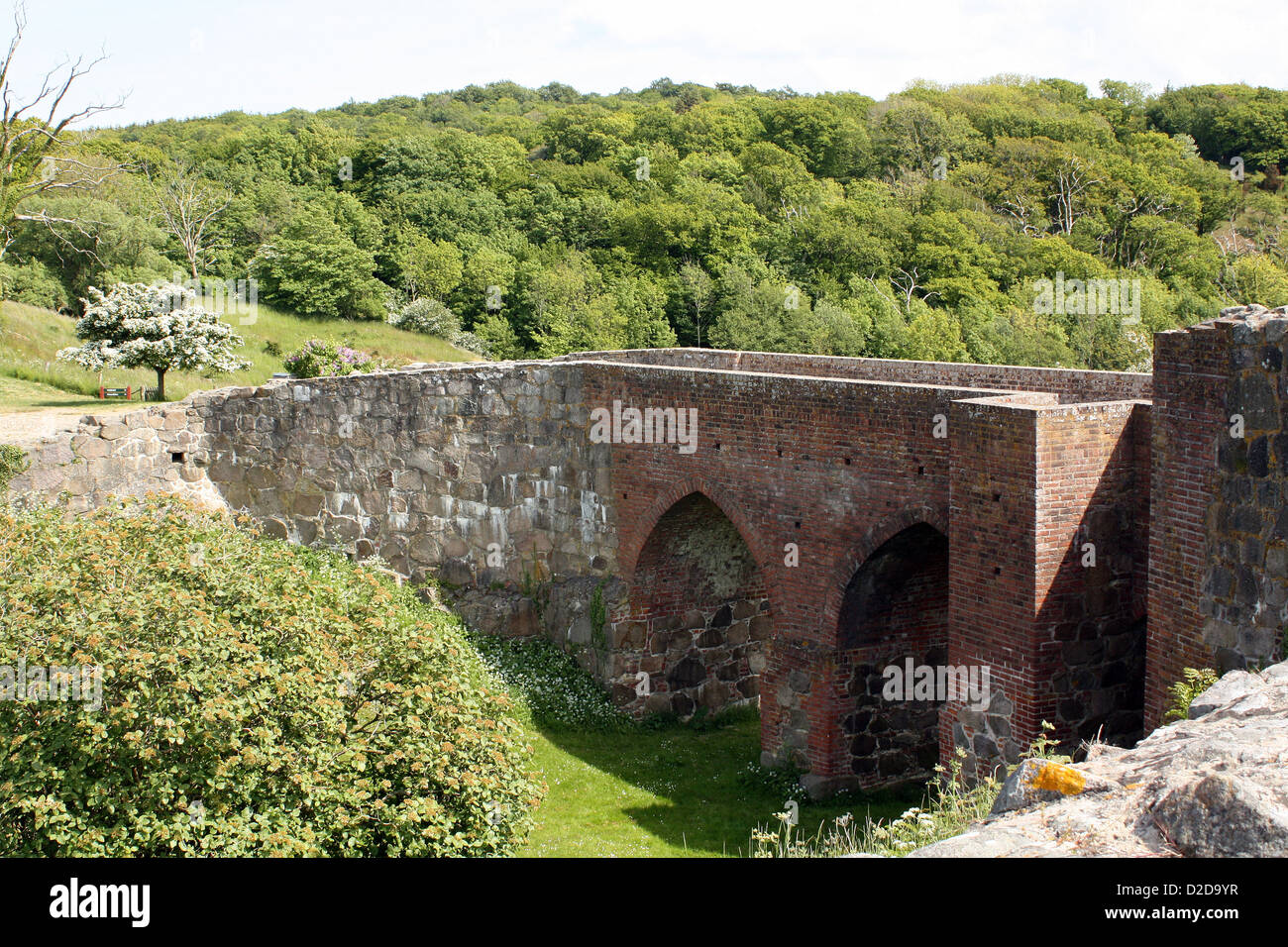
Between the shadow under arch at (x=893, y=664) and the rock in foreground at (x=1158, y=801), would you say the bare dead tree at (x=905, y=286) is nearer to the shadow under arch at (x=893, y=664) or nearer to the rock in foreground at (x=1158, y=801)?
the shadow under arch at (x=893, y=664)

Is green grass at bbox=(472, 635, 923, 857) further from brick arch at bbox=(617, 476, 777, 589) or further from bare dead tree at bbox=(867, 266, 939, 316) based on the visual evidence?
bare dead tree at bbox=(867, 266, 939, 316)

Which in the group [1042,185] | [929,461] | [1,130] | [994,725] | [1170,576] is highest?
[1042,185]

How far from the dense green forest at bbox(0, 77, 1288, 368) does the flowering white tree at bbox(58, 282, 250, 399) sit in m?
14.0

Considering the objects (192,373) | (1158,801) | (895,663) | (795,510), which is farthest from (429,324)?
(1158,801)

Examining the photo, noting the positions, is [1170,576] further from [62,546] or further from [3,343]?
[3,343]

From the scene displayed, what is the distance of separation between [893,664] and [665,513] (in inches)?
131

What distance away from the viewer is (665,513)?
15.7 metres

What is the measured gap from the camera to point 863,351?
39.8m

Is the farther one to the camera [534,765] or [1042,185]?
[1042,185]

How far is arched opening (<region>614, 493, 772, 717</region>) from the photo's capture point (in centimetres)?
1636

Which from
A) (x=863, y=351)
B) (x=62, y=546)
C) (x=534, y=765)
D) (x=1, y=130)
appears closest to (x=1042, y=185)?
(x=863, y=351)

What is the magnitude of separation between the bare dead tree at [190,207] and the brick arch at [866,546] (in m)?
31.1

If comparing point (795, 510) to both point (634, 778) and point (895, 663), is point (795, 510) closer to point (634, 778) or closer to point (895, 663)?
point (895, 663)

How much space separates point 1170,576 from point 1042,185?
45.4 m
